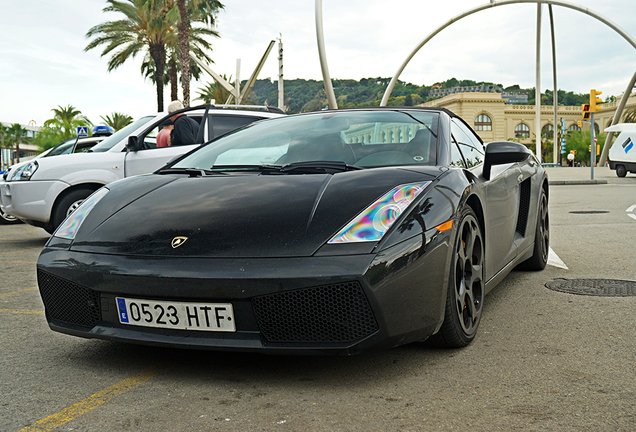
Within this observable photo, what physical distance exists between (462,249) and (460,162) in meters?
0.67

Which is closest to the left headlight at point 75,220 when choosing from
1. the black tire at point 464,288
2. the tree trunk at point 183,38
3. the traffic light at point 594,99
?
the black tire at point 464,288

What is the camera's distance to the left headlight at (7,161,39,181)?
→ 25.5 ft

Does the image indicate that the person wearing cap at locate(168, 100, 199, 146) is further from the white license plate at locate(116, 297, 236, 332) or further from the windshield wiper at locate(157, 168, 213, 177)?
the white license plate at locate(116, 297, 236, 332)

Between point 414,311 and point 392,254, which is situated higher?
point 392,254

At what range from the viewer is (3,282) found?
519cm

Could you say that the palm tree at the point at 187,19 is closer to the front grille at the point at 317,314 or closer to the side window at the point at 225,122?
the side window at the point at 225,122

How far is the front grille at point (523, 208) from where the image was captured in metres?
4.55

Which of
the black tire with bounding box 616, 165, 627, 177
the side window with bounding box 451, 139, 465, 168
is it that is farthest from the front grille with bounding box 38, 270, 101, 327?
the black tire with bounding box 616, 165, 627, 177

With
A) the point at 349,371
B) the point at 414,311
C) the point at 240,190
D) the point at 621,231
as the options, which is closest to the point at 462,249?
the point at 414,311

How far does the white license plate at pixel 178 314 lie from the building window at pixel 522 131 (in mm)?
116420

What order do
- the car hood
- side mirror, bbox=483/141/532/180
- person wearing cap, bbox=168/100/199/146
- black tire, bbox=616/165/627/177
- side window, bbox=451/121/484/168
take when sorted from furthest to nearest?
black tire, bbox=616/165/627/177
person wearing cap, bbox=168/100/199/146
side window, bbox=451/121/484/168
side mirror, bbox=483/141/532/180
the car hood

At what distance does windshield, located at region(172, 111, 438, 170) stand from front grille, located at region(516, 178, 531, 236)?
1166 mm

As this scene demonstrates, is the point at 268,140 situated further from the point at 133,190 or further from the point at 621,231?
the point at 621,231

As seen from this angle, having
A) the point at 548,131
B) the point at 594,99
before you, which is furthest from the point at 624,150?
the point at 548,131
